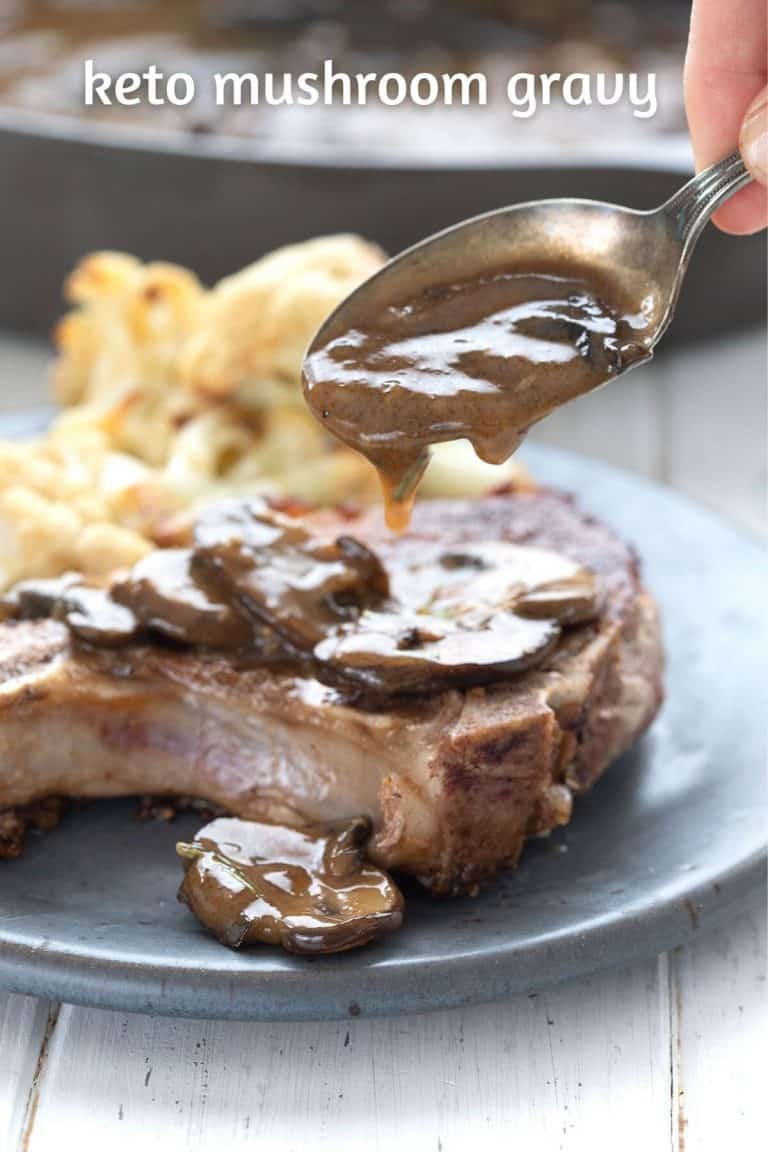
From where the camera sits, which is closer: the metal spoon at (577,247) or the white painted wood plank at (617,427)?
the metal spoon at (577,247)

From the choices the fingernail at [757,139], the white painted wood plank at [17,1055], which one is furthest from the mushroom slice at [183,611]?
the fingernail at [757,139]

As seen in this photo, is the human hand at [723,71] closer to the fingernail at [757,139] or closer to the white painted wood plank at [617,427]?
the fingernail at [757,139]

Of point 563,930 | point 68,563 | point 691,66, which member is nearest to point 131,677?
point 68,563

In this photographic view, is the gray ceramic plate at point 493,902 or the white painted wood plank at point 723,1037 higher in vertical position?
the gray ceramic plate at point 493,902

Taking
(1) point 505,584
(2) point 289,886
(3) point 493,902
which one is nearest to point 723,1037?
(3) point 493,902

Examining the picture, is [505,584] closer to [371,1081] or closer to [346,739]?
[346,739]

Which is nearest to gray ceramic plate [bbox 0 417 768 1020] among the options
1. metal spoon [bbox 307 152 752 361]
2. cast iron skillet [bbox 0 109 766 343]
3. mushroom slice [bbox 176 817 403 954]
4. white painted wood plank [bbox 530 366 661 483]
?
mushroom slice [bbox 176 817 403 954]

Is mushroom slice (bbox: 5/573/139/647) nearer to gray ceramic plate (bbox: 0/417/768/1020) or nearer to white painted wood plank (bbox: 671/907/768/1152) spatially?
gray ceramic plate (bbox: 0/417/768/1020)
